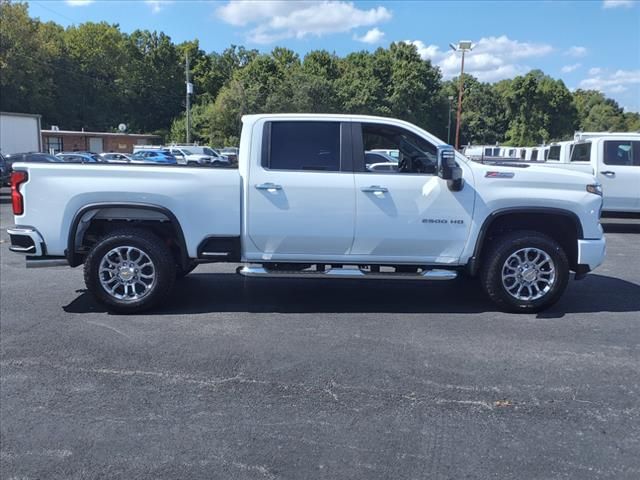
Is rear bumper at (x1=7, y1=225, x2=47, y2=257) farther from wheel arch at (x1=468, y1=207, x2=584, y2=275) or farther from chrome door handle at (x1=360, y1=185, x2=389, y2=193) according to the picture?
wheel arch at (x1=468, y1=207, x2=584, y2=275)

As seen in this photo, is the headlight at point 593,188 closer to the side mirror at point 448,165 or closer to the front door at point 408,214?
the front door at point 408,214

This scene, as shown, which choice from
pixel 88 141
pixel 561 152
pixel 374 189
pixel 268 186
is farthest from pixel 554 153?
pixel 88 141

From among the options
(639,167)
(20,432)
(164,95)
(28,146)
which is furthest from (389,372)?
(164,95)

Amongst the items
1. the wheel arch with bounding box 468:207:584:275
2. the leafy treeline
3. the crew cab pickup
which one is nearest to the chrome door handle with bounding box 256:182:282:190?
the wheel arch with bounding box 468:207:584:275

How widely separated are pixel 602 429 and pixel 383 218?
2.96m

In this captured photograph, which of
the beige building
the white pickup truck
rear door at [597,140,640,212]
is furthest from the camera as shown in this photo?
the beige building

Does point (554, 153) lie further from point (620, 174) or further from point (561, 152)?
point (620, 174)

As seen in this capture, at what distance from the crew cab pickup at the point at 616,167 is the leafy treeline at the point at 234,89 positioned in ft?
148

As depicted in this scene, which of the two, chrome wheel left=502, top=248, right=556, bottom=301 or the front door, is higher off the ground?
the front door

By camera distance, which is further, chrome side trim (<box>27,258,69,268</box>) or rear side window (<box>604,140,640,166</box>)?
rear side window (<box>604,140,640,166</box>)

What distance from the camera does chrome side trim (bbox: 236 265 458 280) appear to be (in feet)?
19.6

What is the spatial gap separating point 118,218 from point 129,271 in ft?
1.91

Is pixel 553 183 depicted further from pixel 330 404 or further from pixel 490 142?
pixel 490 142

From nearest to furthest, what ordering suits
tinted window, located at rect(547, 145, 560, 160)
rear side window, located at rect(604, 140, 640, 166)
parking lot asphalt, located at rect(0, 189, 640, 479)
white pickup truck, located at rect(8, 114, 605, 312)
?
parking lot asphalt, located at rect(0, 189, 640, 479), white pickup truck, located at rect(8, 114, 605, 312), rear side window, located at rect(604, 140, 640, 166), tinted window, located at rect(547, 145, 560, 160)
